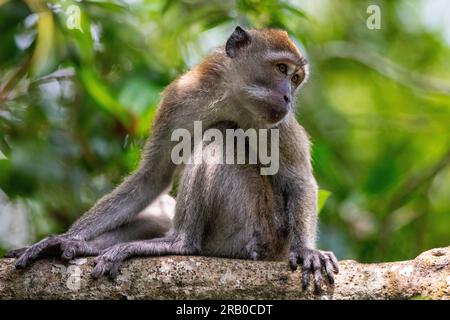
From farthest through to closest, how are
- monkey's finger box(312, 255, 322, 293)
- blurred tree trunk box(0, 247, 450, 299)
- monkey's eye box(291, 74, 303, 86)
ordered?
monkey's eye box(291, 74, 303, 86) < monkey's finger box(312, 255, 322, 293) < blurred tree trunk box(0, 247, 450, 299)

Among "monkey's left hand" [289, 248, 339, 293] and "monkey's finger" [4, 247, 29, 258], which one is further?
"monkey's finger" [4, 247, 29, 258]

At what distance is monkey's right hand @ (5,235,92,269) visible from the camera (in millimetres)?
9327

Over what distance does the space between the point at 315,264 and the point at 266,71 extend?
10.7 ft

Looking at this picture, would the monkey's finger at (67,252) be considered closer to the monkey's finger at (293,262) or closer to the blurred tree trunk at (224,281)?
the blurred tree trunk at (224,281)

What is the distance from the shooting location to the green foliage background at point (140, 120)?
→ 12.0m

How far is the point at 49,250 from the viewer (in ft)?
31.8

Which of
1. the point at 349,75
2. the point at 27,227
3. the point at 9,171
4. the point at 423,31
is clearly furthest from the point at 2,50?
the point at 423,31

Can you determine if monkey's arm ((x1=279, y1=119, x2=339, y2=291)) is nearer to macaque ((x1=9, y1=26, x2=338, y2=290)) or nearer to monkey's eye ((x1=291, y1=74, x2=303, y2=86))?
macaque ((x1=9, y1=26, x2=338, y2=290))

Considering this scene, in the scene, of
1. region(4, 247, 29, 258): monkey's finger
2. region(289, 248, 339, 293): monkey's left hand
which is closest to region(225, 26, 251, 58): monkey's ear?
region(289, 248, 339, 293): monkey's left hand

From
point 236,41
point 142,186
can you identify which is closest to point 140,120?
point 142,186

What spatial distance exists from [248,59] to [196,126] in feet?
4.33

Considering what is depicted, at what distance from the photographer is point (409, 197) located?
45.9 feet

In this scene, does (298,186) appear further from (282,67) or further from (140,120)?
(140,120)

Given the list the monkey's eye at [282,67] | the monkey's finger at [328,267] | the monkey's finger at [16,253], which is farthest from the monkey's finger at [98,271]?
the monkey's eye at [282,67]
